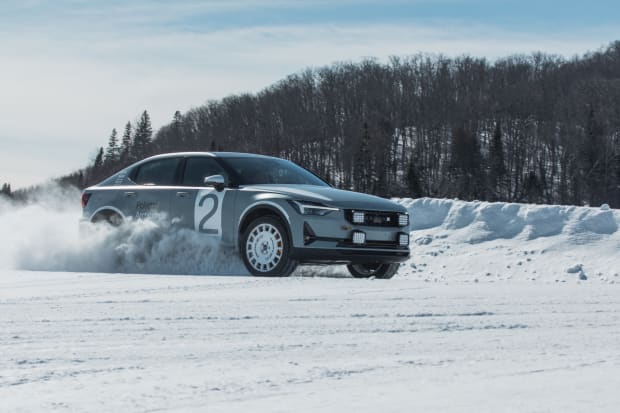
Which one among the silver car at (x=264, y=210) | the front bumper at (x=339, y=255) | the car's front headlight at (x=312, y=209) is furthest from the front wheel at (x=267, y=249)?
the car's front headlight at (x=312, y=209)

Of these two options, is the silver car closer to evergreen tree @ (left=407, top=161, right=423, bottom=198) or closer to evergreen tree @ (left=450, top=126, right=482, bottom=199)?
evergreen tree @ (left=407, top=161, right=423, bottom=198)

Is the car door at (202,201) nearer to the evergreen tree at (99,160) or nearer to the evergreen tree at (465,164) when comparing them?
the evergreen tree at (465,164)

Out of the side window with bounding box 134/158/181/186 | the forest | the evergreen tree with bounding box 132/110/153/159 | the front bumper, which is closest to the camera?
the front bumper

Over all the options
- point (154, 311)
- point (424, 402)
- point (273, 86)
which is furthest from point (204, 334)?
point (273, 86)

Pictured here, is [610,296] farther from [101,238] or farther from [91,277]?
[101,238]

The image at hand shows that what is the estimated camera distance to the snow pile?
15.0 meters

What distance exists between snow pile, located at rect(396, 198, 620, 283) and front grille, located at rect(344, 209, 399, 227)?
3.37m

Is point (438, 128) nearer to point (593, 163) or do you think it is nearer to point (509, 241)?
point (593, 163)

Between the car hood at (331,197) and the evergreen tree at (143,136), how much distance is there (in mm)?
145741

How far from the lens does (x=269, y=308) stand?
6.71 meters

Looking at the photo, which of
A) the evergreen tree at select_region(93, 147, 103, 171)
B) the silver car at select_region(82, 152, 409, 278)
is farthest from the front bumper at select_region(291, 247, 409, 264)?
the evergreen tree at select_region(93, 147, 103, 171)

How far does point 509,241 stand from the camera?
17.2 meters

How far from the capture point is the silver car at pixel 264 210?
989cm

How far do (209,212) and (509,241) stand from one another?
27.0 ft
